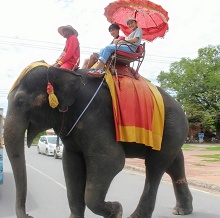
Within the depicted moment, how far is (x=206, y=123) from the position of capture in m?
43.7

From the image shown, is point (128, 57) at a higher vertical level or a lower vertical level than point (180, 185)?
higher

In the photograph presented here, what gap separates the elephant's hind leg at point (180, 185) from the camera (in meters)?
5.84

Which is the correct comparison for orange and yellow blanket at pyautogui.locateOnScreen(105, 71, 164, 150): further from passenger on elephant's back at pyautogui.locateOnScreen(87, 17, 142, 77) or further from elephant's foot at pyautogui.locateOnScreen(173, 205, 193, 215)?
elephant's foot at pyautogui.locateOnScreen(173, 205, 193, 215)

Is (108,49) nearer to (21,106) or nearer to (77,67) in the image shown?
(77,67)

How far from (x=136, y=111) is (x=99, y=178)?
2.87 ft

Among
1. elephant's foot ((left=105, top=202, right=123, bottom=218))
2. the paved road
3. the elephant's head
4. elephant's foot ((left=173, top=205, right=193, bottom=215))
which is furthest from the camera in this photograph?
the paved road

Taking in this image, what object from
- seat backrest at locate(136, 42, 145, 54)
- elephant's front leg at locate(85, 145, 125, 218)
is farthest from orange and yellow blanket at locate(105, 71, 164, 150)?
seat backrest at locate(136, 42, 145, 54)

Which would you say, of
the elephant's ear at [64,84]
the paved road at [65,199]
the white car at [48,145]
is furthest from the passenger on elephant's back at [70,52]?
the white car at [48,145]

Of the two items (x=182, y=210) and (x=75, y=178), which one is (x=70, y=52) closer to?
(x=75, y=178)

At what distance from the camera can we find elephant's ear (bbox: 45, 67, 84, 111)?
400 cm

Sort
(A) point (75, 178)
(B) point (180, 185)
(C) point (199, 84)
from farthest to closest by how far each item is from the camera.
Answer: (C) point (199, 84) → (B) point (180, 185) → (A) point (75, 178)

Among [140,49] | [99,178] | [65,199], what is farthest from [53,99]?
[65,199]

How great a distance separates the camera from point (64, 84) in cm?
401

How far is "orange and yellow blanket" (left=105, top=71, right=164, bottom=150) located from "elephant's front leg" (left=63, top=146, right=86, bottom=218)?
2.17ft
